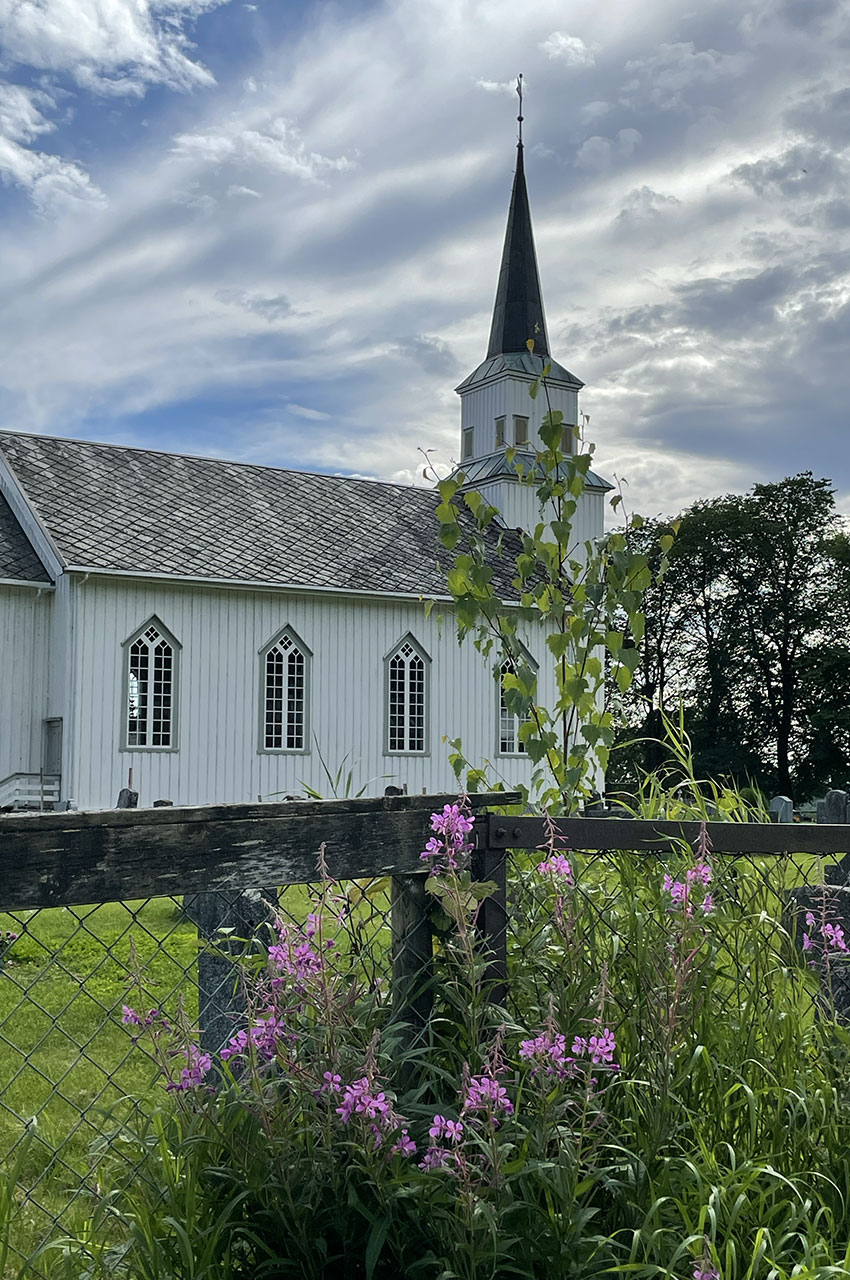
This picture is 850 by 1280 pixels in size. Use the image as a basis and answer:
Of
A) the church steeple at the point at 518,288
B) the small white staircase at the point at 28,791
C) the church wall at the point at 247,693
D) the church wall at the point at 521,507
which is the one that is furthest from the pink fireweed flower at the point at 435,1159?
the church steeple at the point at 518,288

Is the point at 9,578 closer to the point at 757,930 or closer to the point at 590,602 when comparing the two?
the point at 590,602

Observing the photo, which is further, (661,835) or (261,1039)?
(661,835)

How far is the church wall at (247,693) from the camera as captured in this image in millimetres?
21375

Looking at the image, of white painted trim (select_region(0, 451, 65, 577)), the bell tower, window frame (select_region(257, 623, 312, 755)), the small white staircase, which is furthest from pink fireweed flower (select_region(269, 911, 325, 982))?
the bell tower

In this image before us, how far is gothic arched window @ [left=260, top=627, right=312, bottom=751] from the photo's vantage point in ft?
76.7

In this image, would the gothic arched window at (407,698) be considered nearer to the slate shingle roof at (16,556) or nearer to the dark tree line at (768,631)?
the slate shingle roof at (16,556)

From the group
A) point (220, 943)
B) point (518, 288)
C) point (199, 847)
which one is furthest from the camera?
point (518, 288)

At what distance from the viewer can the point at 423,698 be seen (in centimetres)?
2525

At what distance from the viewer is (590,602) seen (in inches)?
200

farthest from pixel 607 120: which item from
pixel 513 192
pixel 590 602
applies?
pixel 513 192

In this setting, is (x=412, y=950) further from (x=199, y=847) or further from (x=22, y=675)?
(x=22, y=675)

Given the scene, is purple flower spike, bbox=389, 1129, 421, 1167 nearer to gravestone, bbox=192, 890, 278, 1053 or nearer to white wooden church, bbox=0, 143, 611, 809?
gravestone, bbox=192, 890, 278, 1053

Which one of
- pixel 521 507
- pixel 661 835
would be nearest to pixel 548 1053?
pixel 661 835

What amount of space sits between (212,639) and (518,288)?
16.9 meters
